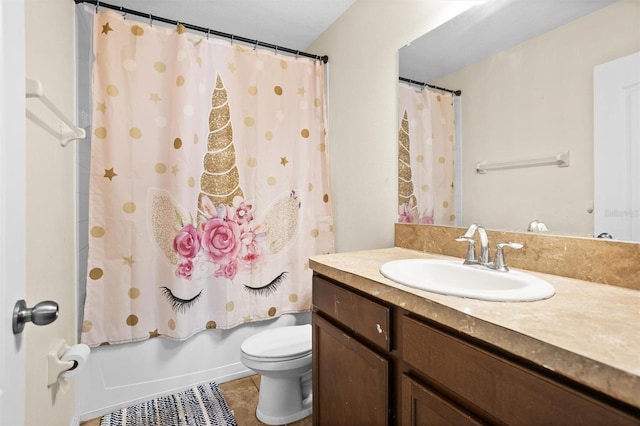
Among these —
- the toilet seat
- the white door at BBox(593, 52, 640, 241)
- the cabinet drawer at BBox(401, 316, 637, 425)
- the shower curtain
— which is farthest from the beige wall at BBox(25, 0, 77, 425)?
the white door at BBox(593, 52, 640, 241)

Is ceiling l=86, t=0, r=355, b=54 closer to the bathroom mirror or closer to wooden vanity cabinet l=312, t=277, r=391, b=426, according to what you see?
the bathroom mirror

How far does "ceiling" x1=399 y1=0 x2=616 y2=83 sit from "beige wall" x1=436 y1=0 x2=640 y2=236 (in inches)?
1.5

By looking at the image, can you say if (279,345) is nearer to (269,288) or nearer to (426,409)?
(269,288)

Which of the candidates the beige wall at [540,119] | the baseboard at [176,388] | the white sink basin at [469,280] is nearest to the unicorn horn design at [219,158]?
the baseboard at [176,388]

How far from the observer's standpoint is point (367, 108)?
1898 mm

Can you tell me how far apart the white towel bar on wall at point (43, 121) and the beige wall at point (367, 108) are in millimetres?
1424

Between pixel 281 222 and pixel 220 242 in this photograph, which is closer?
pixel 220 242

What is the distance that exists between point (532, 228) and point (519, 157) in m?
0.27

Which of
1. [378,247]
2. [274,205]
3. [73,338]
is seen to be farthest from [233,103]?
[73,338]

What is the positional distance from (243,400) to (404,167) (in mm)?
1618

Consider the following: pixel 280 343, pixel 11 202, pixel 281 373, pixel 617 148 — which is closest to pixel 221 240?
pixel 280 343

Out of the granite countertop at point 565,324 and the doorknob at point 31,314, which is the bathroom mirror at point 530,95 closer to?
the granite countertop at point 565,324

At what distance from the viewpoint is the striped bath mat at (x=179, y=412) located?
64.1 inches

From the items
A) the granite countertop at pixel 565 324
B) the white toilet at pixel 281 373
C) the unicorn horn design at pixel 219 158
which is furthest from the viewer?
the unicorn horn design at pixel 219 158
